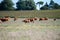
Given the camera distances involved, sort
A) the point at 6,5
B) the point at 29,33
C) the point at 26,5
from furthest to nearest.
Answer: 1. the point at 26,5
2. the point at 6,5
3. the point at 29,33

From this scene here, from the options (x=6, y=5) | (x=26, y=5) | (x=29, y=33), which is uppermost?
(x=29, y=33)

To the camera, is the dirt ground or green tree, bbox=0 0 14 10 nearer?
the dirt ground

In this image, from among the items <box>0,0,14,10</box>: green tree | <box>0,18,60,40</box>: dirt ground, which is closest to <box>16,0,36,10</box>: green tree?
<box>0,0,14,10</box>: green tree

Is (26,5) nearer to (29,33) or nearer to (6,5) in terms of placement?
(6,5)

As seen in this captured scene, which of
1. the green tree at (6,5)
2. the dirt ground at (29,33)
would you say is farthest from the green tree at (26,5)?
the dirt ground at (29,33)

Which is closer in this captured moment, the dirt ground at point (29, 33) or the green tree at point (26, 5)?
the dirt ground at point (29, 33)

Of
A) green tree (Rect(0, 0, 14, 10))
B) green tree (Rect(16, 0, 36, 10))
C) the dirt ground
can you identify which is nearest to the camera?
the dirt ground

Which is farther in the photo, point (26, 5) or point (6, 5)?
point (26, 5)

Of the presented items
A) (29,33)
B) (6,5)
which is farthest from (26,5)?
(29,33)

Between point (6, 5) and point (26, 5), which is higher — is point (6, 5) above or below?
above

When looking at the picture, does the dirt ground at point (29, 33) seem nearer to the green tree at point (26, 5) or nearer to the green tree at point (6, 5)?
the green tree at point (6, 5)

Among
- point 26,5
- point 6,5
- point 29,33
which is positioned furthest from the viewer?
point 26,5

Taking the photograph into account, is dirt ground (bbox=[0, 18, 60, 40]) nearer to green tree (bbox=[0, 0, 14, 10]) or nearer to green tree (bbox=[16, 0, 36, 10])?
green tree (bbox=[0, 0, 14, 10])

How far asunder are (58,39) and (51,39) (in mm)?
271
